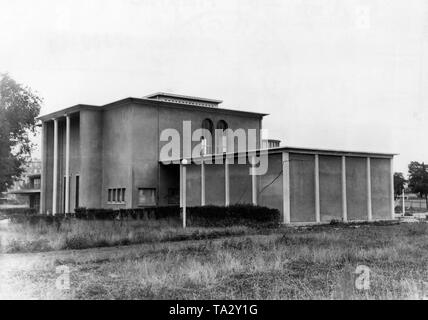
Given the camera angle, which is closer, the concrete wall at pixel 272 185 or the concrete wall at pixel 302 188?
the concrete wall at pixel 302 188

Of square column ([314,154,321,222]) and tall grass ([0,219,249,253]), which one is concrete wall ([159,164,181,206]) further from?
tall grass ([0,219,249,253])

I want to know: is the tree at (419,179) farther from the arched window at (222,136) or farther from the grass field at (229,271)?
the grass field at (229,271)

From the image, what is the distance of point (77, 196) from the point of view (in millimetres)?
39594

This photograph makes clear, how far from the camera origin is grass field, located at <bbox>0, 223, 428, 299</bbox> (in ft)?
28.8

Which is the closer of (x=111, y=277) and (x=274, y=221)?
(x=111, y=277)

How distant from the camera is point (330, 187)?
2912 cm

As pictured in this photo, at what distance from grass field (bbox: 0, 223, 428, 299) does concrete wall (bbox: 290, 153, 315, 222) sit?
970 centimetres

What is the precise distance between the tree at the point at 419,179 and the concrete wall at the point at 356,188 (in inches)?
1519

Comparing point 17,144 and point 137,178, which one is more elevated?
point 17,144

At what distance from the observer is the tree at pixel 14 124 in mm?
40531

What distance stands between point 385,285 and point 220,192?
74.3 ft

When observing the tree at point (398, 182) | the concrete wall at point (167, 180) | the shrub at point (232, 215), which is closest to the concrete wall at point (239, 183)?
the shrub at point (232, 215)
